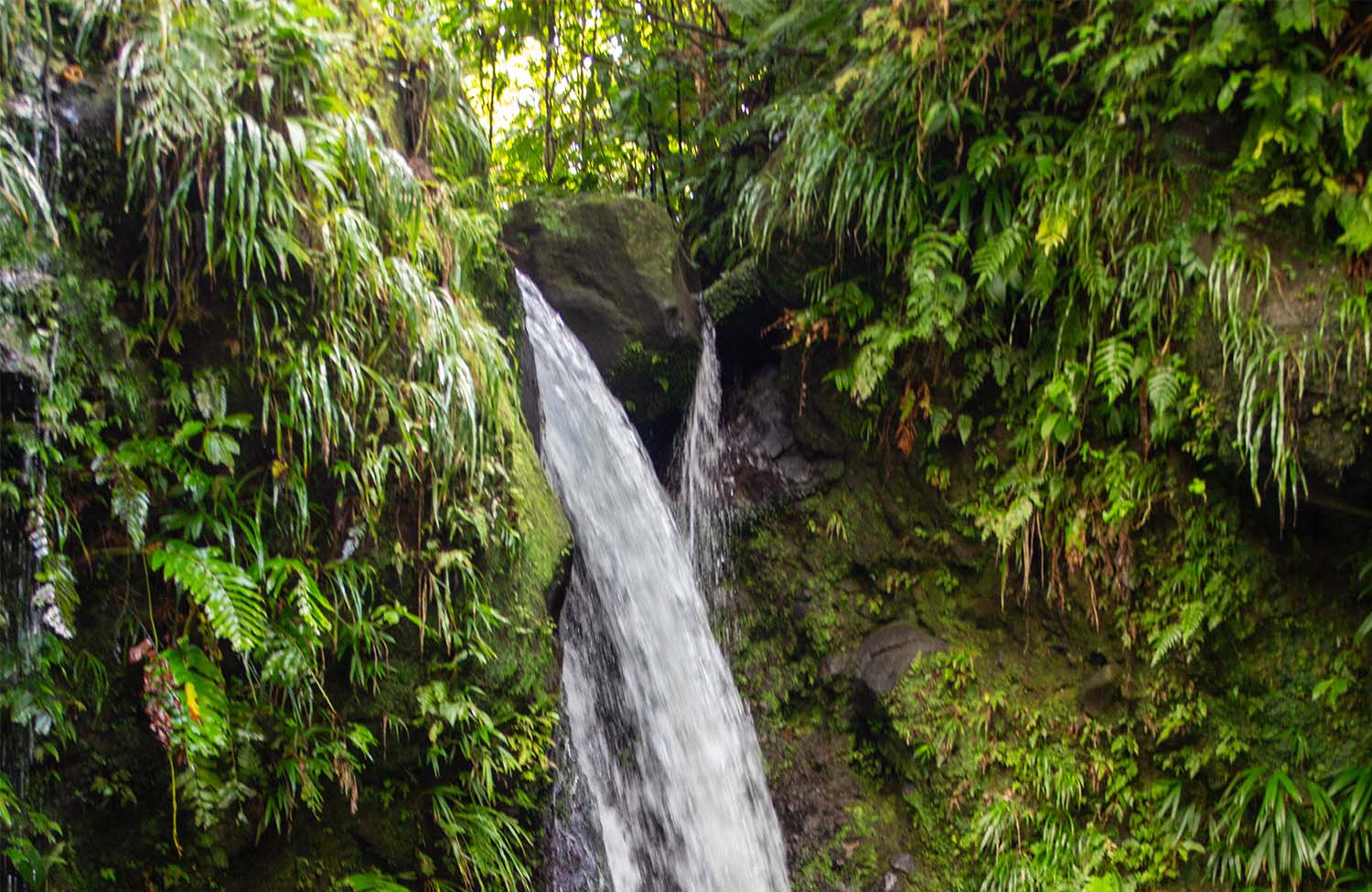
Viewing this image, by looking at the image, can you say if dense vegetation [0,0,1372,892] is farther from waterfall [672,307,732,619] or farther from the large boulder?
the large boulder

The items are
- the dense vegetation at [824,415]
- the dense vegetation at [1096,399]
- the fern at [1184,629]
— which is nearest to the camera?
the dense vegetation at [824,415]

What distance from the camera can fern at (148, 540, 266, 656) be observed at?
8.96 ft

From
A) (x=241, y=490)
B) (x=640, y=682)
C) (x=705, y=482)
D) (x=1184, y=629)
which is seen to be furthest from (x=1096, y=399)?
(x=241, y=490)

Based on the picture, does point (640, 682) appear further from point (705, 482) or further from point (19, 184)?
point (19, 184)

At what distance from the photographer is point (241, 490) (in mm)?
3201

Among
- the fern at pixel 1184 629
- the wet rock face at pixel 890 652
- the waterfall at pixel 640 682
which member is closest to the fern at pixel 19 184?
the waterfall at pixel 640 682

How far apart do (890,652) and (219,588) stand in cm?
374

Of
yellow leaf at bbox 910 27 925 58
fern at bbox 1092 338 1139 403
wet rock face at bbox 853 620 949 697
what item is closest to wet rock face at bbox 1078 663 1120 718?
wet rock face at bbox 853 620 949 697

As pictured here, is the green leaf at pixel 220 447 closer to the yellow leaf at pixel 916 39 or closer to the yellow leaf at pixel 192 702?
the yellow leaf at pixel 192 702

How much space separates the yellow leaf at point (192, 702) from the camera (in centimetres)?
272

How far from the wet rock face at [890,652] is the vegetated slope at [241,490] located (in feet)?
7.57

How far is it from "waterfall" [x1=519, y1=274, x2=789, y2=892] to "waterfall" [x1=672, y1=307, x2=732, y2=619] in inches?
15.8

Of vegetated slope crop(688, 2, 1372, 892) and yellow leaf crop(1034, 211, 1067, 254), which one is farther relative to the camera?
yellow leaf crop(1034, 211, 1067, 254)

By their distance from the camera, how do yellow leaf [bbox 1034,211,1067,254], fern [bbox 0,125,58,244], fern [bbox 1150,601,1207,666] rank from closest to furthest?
fern [bbox 0,125,58,244] → fern [bbox 1150,601,1207,666] → yellow leaf [bbox 1034,211,1067,254]
